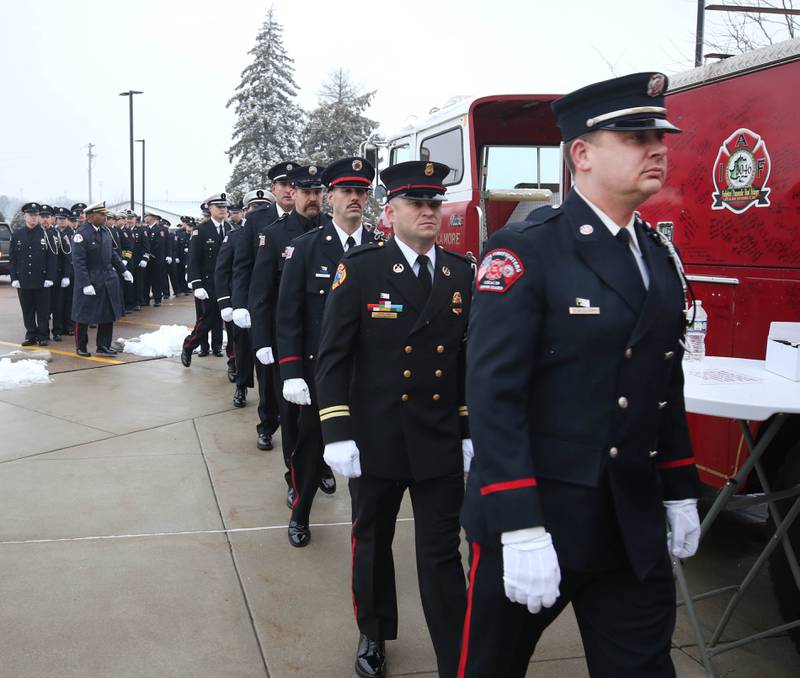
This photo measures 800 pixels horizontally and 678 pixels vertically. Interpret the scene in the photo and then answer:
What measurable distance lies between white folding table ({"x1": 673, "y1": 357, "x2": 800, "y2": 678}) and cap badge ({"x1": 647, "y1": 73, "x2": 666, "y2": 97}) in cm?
115

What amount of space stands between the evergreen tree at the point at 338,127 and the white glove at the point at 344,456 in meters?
31.2

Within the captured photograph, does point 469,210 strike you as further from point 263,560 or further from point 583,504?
point 583,504

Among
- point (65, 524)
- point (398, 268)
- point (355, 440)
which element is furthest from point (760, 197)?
point (65, 524)

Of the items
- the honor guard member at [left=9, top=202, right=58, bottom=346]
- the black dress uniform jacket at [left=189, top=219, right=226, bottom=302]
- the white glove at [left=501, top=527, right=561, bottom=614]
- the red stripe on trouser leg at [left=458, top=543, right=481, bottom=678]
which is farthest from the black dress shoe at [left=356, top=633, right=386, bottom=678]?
the honor guard member at [left=9, top=202, right=58, bottom=346]

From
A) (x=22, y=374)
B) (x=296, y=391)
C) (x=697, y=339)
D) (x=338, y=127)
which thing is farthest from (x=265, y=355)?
(x=338, y=127)

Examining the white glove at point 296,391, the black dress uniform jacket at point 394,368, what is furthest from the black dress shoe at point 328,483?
the black dress uniform jacket at point 394,368

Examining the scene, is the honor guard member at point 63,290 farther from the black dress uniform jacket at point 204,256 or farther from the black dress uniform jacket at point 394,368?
the black dress uniform jacket at point 394,368

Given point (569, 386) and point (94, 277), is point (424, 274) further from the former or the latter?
point (94, 277)

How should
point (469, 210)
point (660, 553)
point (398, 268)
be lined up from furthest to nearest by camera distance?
point (469, 210), point (398, 268), point (660, 553)

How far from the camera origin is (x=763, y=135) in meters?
3.54

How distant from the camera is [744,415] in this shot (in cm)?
262

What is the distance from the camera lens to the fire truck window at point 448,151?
7.88 m

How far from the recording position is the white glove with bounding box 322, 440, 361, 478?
9.48ft

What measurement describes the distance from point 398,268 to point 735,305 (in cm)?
172
